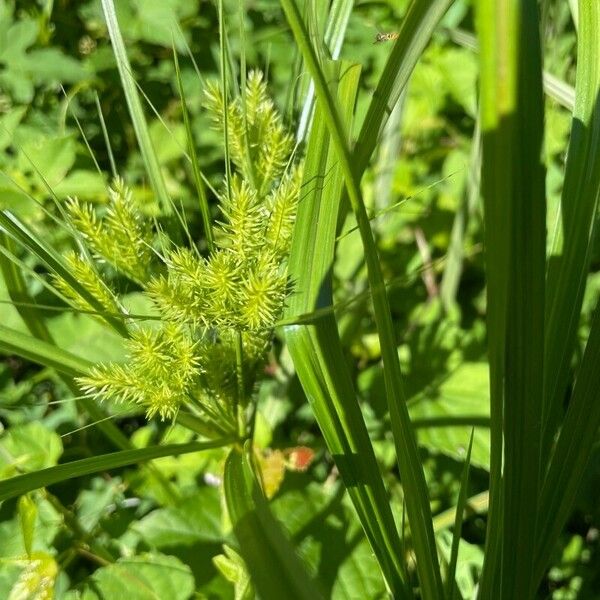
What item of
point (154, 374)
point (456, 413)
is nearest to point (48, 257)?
point (154, 374)

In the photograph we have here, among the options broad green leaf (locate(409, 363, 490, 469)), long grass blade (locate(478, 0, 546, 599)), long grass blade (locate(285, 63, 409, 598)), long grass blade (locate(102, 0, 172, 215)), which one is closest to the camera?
long grass blade (locate(478, 0, 546, 599))

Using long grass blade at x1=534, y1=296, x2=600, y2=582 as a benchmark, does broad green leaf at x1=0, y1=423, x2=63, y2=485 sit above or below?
above

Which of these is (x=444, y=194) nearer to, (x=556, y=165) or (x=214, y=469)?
(x=556, y=165)

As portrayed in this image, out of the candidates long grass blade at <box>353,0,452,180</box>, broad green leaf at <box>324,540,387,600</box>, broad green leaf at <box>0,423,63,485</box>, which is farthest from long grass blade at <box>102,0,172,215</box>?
broad green leaf at <box>324,540,387,600</box>

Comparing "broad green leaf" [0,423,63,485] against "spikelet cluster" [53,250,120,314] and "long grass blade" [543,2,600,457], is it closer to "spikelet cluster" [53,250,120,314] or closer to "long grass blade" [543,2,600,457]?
"spikelet cluster" [53,250,120,314]

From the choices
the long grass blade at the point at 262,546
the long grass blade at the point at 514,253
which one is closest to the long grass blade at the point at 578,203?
the long grass blade at the point at 514,253

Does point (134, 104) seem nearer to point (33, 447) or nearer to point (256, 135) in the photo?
point (256, 135)

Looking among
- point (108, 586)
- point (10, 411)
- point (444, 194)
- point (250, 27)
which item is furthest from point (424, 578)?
point (250, 27)
